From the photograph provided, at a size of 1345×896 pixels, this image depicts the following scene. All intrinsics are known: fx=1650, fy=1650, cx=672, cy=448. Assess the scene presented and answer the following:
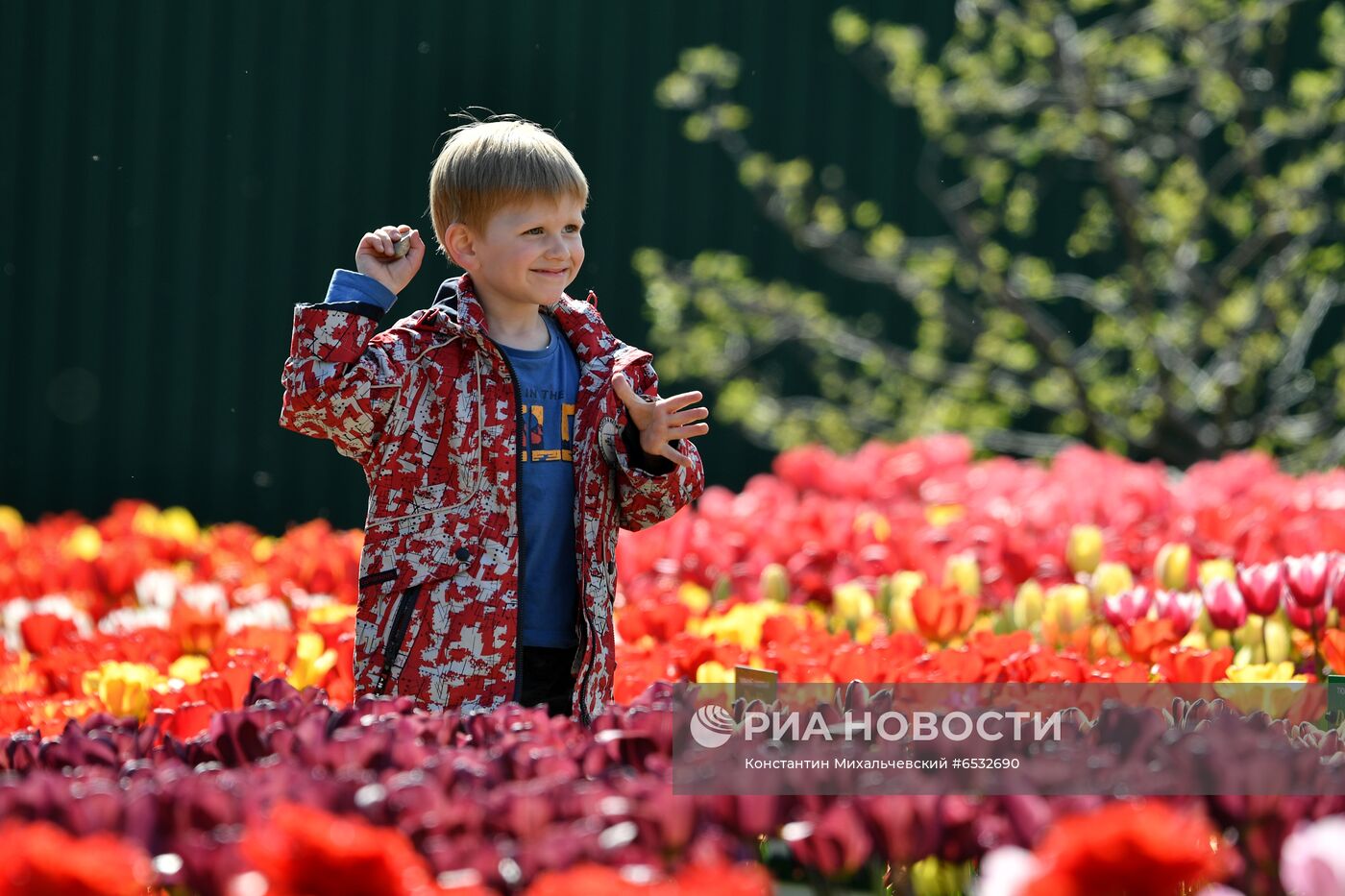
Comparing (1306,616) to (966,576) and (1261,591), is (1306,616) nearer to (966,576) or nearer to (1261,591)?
(1261,591)

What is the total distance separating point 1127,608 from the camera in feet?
9.73

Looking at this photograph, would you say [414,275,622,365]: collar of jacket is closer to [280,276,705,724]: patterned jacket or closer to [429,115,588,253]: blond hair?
[280,276,705,724]: patterned jacket

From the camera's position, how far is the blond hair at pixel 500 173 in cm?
266

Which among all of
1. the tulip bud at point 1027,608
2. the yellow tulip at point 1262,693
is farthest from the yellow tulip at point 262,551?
the yellow tulip at point 1262,693

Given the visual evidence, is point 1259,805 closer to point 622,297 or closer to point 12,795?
point 12,795

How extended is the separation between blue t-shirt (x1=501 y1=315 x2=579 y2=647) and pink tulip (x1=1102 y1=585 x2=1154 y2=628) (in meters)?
0.99

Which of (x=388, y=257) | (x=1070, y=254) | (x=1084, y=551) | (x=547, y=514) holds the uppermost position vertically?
(x=1070, y=254)

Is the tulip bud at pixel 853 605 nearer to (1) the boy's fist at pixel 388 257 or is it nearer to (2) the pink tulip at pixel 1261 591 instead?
(2) the pink tulip at pixel 1261 591

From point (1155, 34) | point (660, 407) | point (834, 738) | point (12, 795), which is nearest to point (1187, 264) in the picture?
point (1155, 34)

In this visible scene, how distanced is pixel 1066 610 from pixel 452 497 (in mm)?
1272

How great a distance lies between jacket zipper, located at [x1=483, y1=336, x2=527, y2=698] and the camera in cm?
260

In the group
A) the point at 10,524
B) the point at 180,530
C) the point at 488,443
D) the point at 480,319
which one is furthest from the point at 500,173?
the point at 10,524

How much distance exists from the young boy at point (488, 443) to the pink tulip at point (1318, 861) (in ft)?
4.42

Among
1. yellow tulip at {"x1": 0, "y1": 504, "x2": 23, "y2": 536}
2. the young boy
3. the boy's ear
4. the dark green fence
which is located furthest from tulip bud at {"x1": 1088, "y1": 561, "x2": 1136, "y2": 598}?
the dark green fence
